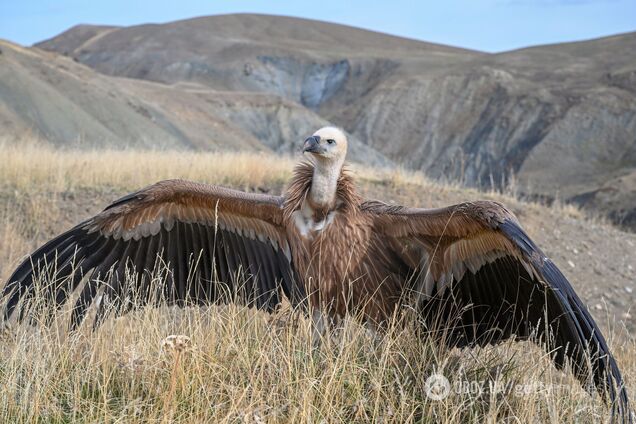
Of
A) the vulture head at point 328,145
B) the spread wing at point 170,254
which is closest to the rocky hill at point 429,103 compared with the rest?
the spread wing at point 170,254

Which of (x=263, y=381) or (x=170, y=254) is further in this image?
(x=170, y=254)

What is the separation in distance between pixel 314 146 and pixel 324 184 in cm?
28

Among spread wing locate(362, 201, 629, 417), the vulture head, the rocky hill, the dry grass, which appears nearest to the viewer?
the dry grass

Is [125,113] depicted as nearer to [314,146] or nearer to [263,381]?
[314,146]

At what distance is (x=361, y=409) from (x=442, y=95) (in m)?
50.8

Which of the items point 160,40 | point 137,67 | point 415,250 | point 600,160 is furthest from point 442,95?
point 415,250

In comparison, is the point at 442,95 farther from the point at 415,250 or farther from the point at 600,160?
the point at 415,250

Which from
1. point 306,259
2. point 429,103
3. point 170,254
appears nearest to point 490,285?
point 306,259

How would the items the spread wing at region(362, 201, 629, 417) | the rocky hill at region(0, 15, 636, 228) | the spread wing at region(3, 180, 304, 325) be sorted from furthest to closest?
the rocky hill at region(0, 15, 636, 228) < the spread wing at region(3, 180, 304, 325) < the spread wing at region(362, 201, 629, 417)

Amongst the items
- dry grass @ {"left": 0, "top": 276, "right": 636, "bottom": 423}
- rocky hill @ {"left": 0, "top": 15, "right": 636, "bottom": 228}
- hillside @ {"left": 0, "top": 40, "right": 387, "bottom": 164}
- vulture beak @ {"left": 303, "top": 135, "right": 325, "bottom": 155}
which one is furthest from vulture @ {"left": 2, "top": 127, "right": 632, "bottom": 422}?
rocky hill @ {"left": 0, "top": 15, "right": 636, "bottom": 228}

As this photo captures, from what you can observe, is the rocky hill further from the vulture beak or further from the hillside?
the vulture beak

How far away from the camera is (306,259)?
5.32 m

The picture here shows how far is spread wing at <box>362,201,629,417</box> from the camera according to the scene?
156 inches

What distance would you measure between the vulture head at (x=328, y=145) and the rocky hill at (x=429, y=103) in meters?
15.3
